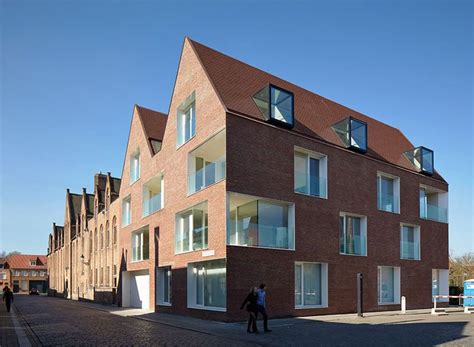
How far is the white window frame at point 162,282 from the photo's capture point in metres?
24.4

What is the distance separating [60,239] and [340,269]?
55.3m

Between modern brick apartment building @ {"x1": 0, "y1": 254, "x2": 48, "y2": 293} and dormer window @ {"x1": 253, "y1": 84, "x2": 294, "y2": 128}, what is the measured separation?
303 feet

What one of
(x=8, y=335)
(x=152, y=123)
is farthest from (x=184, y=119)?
(x=8, y=335)

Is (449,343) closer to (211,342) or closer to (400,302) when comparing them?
(211,342)

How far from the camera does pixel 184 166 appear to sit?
22656 mm

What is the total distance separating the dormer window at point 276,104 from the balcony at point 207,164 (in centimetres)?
232

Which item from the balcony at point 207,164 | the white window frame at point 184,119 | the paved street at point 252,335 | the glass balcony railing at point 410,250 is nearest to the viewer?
the paved street at point 252,335

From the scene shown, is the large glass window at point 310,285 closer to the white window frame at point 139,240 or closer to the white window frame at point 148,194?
the white window frame at point 148,194

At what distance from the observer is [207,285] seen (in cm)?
2016

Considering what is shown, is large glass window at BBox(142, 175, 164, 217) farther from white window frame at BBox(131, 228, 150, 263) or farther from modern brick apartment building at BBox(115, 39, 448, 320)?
white window frame at BBox(131, 228, 150, 263)

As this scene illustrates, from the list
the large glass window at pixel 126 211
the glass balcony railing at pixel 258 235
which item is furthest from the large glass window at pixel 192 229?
the large glass window at pixel 126 211

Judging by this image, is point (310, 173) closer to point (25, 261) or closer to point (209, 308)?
point (209, 308)

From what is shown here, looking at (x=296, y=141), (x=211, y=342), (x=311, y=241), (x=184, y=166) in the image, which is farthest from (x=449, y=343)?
(x=184, y=166)

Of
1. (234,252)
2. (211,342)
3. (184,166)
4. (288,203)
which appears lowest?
(211,342)
